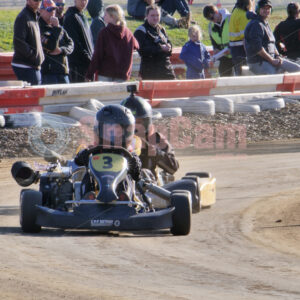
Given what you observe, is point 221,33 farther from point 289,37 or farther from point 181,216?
point 181,216

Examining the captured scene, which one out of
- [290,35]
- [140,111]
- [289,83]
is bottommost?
[289,83]

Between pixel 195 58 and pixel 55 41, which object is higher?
pixel 55 41

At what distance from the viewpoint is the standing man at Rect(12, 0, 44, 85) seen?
10500 mm

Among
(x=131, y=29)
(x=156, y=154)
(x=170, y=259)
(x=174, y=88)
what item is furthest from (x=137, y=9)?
(x=170, y=259)

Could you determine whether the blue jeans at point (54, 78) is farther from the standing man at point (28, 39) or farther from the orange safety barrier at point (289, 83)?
the orange safety barrier at point (289, 83)

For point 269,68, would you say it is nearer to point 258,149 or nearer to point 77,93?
point 258,149

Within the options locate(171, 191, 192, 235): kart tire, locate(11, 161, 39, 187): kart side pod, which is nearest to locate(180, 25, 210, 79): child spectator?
locate(11, 161, 39, 187): kart side pod

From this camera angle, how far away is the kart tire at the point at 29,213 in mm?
6480

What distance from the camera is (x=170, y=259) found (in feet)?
18.0

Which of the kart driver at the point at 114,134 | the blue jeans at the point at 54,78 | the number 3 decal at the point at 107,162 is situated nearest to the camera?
the number 3 decal at the point at 107,162

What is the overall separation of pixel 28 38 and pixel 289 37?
573cm

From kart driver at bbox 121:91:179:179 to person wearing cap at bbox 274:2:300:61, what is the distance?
7030mm

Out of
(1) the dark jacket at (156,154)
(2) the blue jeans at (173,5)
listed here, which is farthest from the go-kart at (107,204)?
(2) the blue jeans at (173,5)

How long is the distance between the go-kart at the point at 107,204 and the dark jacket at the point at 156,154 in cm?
85
